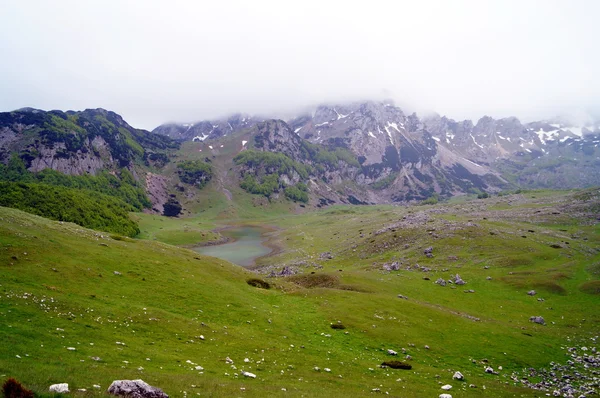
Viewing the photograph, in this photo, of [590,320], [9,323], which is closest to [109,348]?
[9,323]

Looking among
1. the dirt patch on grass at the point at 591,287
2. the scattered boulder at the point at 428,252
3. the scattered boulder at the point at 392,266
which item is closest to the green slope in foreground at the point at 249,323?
the dirt patch on grass at the point at 591,287

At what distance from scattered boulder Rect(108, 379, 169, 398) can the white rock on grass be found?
66.5 inches

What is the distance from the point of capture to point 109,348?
2372 cm

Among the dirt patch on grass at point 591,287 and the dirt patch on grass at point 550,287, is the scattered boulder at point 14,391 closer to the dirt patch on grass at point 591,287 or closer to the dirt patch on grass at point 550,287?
the dirt patch on grass at point 550,287

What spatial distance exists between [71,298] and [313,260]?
98.2 m

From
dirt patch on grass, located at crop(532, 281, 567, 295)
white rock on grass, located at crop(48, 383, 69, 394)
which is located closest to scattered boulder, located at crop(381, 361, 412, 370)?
white rock on grass, located at crop(48, 383, 69, 394)

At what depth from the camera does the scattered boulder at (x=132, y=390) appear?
1499cm

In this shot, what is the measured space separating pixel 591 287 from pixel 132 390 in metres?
84.3

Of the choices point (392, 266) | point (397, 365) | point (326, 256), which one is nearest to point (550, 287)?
point (392, 266)

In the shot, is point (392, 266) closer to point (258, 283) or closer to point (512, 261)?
point (512, 261)

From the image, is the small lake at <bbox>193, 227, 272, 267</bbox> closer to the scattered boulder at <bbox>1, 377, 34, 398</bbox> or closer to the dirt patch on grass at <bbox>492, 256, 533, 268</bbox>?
the dirt patch on grass at <bbox>492, 256, 533, 268</bbox>

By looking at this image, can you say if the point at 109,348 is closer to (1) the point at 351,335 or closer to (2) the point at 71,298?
(2) the point at 71,298

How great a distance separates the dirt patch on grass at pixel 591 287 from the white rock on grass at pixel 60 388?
85.3 metres

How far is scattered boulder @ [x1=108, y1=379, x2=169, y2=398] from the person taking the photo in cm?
1499
